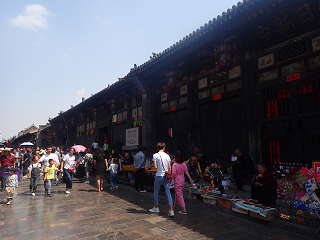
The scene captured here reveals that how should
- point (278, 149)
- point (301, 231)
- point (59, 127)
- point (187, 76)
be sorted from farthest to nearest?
point (59, 127)
point (187, 76)
point (278, 149)
point (301, 231)

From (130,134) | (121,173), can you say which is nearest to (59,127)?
(130,134)

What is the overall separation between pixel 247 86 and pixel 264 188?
4.05 m

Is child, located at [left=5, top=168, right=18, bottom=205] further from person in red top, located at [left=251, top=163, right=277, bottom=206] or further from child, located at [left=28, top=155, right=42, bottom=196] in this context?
person in red top, located at [left=251, top=163, right=277, bottom=206]

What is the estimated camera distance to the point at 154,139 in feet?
43.4

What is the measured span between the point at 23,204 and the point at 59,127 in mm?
21472

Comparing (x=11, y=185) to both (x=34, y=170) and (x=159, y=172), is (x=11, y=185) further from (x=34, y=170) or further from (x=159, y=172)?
(x=159, y=172)

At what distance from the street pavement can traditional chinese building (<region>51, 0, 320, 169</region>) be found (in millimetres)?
3105

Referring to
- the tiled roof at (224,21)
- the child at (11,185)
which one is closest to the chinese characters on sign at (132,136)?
the tiled roof at (224,21)

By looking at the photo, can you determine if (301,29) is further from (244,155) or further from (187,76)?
(187,76)

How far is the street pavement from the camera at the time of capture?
14.7 ft

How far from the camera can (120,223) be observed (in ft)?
17.0

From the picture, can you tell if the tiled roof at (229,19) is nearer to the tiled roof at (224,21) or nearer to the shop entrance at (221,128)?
the tiled roof at (224,21)

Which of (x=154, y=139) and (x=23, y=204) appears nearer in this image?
(x=23, y=204)

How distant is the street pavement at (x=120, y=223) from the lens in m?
4.47
